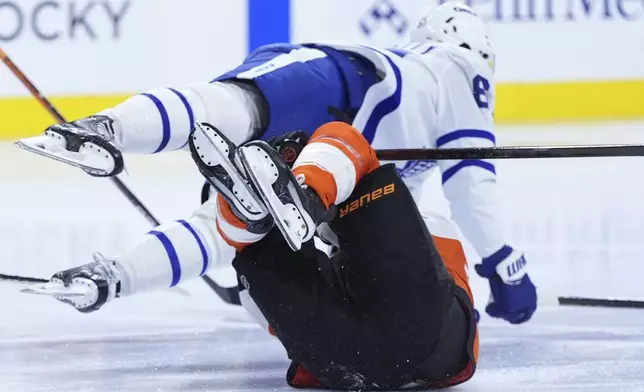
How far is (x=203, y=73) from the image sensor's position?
4496 millimetres

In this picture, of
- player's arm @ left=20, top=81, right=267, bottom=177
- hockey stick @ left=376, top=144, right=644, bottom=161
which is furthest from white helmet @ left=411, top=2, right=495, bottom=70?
hockey stick @ left=376, top=144, right=644, bottom=161

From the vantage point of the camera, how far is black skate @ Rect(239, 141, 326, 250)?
1428 millimetres

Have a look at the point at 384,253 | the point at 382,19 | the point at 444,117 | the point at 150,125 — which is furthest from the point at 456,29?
the point at 382,19

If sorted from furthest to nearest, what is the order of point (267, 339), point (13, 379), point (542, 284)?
point (542, 284) → point (267, 339) → point (13, 379)

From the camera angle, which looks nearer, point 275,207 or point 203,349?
point 275,207

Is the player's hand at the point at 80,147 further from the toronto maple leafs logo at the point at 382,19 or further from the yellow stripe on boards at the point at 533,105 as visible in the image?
the toronto maple leafs logo at the point at 382,19

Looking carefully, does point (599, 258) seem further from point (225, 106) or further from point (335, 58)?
point (225, 106)

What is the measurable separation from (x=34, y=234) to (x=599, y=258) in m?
1.62

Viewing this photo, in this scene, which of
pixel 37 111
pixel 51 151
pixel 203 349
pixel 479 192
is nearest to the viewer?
pixel 51 151

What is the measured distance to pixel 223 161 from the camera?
146cm

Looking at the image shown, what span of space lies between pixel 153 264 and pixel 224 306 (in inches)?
29.6

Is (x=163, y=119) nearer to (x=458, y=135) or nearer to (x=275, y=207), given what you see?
Answer: (x=275, y=207)

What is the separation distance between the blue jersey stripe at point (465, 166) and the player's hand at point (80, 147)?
43.1 inches

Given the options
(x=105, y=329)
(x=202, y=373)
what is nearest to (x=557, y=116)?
(x=105, y=329)
